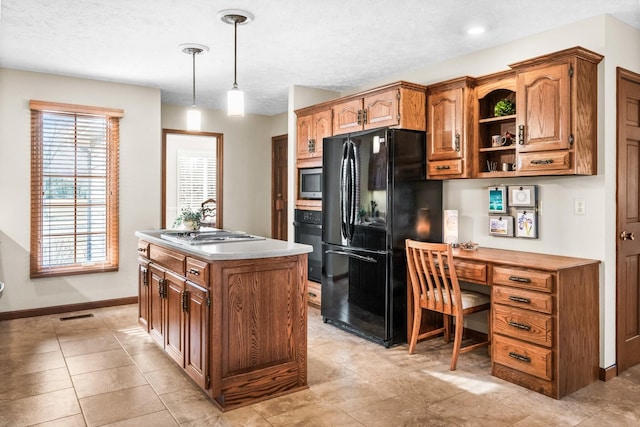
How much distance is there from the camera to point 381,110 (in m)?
3.99

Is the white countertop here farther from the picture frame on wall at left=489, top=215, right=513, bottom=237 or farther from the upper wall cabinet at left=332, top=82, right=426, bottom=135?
the picture frame on wall at left=489, top=215, right=513, bottom=237

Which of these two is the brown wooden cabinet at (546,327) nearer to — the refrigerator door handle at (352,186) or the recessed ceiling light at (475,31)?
the refrigerator door handle at (352,186)

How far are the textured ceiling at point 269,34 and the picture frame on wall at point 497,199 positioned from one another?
118cm

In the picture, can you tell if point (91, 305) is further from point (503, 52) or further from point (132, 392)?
point (503, 52)

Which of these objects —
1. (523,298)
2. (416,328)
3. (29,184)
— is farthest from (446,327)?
(29,184)

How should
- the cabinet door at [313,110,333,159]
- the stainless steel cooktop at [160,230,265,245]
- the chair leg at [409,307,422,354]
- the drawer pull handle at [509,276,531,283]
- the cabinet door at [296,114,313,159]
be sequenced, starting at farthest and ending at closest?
the cabinet door at [296,114,313,159], the cabinet door at [313,110,333,159], the chair leg at [409,307,422,354], the stainless steel cooktop at [160,230,265,245], the drawer pull handle at [509,276,531,283]

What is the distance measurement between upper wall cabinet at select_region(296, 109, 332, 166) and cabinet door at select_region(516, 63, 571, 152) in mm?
1952

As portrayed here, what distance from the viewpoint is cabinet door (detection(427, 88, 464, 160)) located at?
3643mm

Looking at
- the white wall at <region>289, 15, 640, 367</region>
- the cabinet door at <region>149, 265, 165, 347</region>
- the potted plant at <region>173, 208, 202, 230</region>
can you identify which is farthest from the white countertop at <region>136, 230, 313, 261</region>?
the white wall at <region>289, 15, 640, 367</region>

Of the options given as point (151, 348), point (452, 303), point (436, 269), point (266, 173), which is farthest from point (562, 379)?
point (266, 173)

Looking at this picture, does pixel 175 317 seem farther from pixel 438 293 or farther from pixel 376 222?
pixel 438 293

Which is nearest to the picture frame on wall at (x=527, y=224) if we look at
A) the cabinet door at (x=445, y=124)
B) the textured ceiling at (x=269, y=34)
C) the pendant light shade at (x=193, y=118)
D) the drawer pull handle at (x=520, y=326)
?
the cabinet door at (x=445, y=124)

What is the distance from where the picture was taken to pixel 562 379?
109 inches

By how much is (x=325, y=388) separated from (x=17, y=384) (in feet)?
6.58
